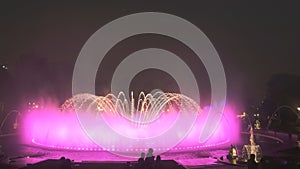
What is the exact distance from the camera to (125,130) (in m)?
32.1

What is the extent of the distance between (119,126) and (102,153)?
341 inches

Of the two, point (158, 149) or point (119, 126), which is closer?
point (158, 149)

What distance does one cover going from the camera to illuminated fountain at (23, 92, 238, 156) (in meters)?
27.3

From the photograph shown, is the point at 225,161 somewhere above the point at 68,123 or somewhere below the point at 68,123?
below

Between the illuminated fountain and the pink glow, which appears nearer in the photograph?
the pink glow

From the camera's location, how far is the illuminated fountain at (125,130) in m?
27.3

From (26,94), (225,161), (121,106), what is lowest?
(225,161)

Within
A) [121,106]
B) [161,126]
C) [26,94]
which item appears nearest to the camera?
[161,126]

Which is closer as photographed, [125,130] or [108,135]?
[108,135]

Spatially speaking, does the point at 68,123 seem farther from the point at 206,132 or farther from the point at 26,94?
the point at 26,94

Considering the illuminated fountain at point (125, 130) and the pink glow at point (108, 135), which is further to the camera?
the illuminated fountain at point (125, 130)

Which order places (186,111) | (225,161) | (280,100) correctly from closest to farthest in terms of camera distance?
(225,161) → (186,111) → (280,100)

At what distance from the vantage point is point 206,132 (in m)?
33.3

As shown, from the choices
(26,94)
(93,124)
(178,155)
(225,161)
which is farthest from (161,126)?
(26,94)
